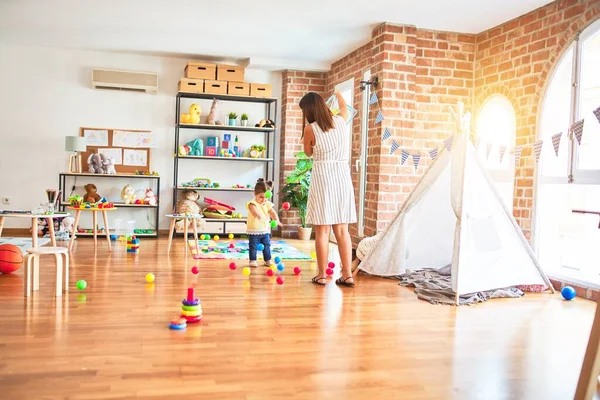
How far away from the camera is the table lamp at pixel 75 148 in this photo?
7.22 meters

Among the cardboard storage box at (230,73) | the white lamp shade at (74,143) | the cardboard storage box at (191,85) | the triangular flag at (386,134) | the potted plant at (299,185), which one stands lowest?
the potted plant at (299,185)

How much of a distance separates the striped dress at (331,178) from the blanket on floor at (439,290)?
2.55 feet

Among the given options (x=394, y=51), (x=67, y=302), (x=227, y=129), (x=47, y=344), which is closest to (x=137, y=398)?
(x=47, y=344)

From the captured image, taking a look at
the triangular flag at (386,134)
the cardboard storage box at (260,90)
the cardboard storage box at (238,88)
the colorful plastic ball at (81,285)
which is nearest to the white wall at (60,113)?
the cardboard storage box at (238,88)

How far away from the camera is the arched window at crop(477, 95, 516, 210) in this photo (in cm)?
559

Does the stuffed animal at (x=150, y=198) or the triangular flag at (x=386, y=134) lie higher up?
the triangular flag at (x=386, y=134)

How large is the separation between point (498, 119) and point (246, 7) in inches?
106

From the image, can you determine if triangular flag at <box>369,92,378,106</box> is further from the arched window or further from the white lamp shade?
the white lamp shade

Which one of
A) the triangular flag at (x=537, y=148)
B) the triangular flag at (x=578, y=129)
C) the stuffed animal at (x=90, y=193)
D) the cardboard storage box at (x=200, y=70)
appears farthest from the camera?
the cardboard storage box at (x=200, y=70)

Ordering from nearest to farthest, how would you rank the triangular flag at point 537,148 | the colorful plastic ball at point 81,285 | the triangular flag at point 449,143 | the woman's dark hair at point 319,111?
the colorful plastic ball at point 81,285, the woman's dark hair at point 319,111, the triangular flag at point 449,143, the triangular flag at point 537,148

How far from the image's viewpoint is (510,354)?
9.71 ft

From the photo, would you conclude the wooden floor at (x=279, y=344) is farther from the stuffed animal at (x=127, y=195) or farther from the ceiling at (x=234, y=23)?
the stuffed animal at (x=127, y=195)

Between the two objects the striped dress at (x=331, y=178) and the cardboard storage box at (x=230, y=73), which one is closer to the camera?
the striped dress at (x=331, y=178)

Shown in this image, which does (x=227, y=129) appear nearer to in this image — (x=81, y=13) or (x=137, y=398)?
(x=81, y=13)
